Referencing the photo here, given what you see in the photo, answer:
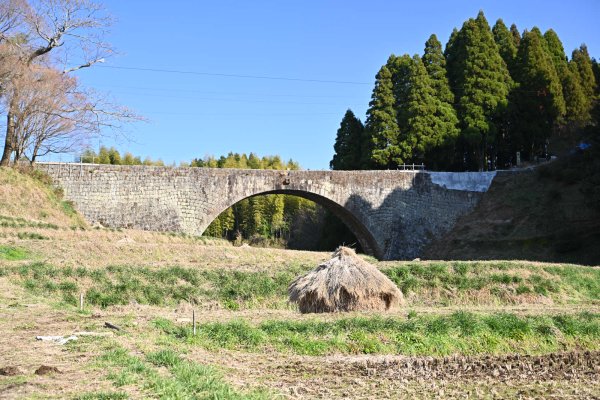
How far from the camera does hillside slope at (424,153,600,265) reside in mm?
33438

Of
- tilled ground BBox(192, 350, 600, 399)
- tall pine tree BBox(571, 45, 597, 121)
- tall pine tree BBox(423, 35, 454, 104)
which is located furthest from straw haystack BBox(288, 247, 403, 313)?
tall pine tree BBox(571, 45, 597, 121)

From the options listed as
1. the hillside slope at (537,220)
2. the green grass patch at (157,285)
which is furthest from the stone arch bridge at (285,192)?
the green grass patch at (157,285)

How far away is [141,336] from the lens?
10281mm

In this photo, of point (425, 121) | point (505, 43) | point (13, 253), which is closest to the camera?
point (13, 253)

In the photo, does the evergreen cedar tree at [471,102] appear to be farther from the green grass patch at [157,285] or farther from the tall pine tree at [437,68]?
the green grass patch at [157,285]

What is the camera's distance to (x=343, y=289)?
14.3 meters

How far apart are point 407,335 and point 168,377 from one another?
5.13m

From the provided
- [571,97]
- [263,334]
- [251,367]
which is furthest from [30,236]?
[571,97]

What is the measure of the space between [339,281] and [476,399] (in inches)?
256

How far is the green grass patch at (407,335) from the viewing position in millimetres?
10852

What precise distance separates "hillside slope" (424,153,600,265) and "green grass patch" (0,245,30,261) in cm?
2269

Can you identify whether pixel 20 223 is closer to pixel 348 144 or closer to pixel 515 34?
pixel 348 144

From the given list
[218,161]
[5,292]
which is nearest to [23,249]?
[5,292]

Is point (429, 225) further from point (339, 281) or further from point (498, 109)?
point (339, 281)
